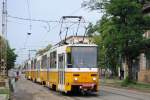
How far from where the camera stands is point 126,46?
52.7 metres

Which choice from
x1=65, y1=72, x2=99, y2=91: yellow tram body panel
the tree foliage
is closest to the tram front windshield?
x1=65, y1=72, x2=99, y2=91: yellow tram body panel

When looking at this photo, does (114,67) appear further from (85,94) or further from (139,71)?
(85,94)

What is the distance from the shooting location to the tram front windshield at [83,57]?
1211 inches

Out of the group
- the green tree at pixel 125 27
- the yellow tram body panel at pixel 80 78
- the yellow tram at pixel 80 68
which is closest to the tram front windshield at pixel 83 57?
the yellow tram at pixel 80 68

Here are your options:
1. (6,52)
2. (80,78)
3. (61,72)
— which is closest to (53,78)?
(61,72)

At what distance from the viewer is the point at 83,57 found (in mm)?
30953

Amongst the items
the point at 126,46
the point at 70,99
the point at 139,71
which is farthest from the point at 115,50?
the point at 70,99

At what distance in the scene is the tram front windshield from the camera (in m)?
30.8

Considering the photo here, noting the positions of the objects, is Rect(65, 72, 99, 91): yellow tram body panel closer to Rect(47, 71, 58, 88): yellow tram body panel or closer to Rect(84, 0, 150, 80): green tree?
Rect(47, 71, 58, 88): yellow tram body panel

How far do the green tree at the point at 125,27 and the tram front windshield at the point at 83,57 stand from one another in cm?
2059

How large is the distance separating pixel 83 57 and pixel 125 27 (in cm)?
2143

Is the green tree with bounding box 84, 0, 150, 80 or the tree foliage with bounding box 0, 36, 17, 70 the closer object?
the green tree with bounding box 84, 0, 150, 80

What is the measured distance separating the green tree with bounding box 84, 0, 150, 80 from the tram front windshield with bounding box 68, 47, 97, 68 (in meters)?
20.6

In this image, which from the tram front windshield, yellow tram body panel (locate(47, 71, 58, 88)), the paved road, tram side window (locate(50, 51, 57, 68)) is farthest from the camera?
tram side window (locate(50, 51, 57, 68))
